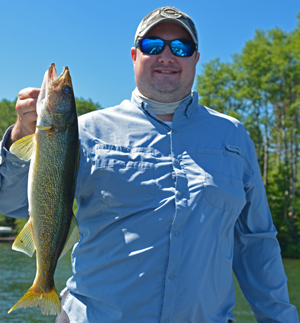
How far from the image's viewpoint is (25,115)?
7.72 ft

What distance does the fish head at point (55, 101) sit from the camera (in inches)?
88.9

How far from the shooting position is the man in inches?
89.6

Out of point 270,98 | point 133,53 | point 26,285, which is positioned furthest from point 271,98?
point 133,53

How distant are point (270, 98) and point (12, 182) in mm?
32611

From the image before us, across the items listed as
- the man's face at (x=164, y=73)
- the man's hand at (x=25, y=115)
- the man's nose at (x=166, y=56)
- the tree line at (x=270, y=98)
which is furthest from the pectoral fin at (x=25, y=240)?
the tree line at (x=270, y=98)

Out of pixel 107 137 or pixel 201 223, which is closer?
pixel 201 223

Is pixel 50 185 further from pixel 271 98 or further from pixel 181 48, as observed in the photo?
pixel 271 98

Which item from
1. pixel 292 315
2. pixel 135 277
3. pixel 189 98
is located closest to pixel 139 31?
pixel 189 98

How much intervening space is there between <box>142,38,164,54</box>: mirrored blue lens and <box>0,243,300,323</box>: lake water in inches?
486

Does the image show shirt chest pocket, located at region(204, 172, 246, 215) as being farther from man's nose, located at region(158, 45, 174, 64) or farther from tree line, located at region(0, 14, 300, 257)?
tree line, located at region(0, 14, 300, 257)

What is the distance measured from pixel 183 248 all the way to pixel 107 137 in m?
0.89

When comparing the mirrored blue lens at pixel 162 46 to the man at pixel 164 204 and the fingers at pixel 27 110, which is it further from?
the fingers at pixel 27 110

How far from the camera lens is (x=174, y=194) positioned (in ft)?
7.84

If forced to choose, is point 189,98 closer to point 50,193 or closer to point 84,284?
point 50,193
